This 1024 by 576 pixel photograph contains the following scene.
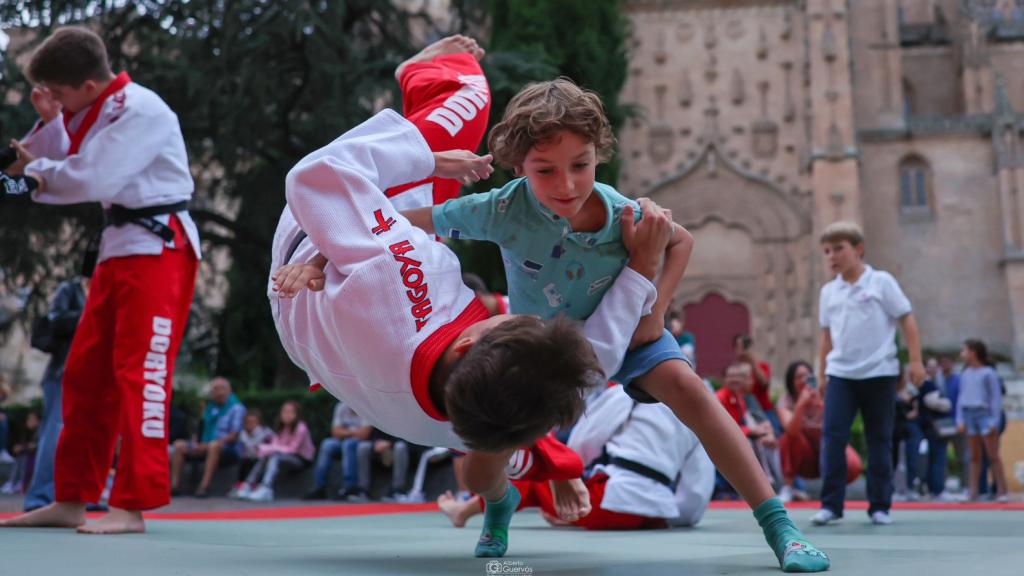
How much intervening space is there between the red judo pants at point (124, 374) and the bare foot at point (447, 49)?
1.47m

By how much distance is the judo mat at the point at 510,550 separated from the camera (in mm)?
2736

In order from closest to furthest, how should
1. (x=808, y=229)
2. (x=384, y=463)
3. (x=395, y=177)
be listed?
(x=395, y=177), (x=384, y=463), (x=808, y=229)

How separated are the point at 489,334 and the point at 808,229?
27852 millimetres

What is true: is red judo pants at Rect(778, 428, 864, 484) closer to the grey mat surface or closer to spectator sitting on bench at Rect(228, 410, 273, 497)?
the grey mat surface

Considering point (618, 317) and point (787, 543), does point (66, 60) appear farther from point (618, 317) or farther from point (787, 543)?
point (787, 543)

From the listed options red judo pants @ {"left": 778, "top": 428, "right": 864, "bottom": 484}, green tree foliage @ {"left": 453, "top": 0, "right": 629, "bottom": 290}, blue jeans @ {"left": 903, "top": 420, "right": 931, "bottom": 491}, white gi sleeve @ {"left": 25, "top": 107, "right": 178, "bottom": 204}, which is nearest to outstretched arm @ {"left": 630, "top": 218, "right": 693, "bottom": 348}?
white gi sleeve @ {"left": 25, "top": 107, "right": 178, "bottom": 204}

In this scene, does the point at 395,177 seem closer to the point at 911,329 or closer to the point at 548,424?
the point at 548,424

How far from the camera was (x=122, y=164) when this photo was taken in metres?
4.30

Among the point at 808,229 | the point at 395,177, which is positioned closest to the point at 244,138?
the point at 395,177

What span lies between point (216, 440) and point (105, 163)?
7730 millimetres

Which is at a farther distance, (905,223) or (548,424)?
(905,223)

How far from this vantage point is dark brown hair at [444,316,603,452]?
234 cm

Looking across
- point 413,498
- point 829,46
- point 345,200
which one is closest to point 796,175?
point 829,46

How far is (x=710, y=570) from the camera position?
9.02ft
